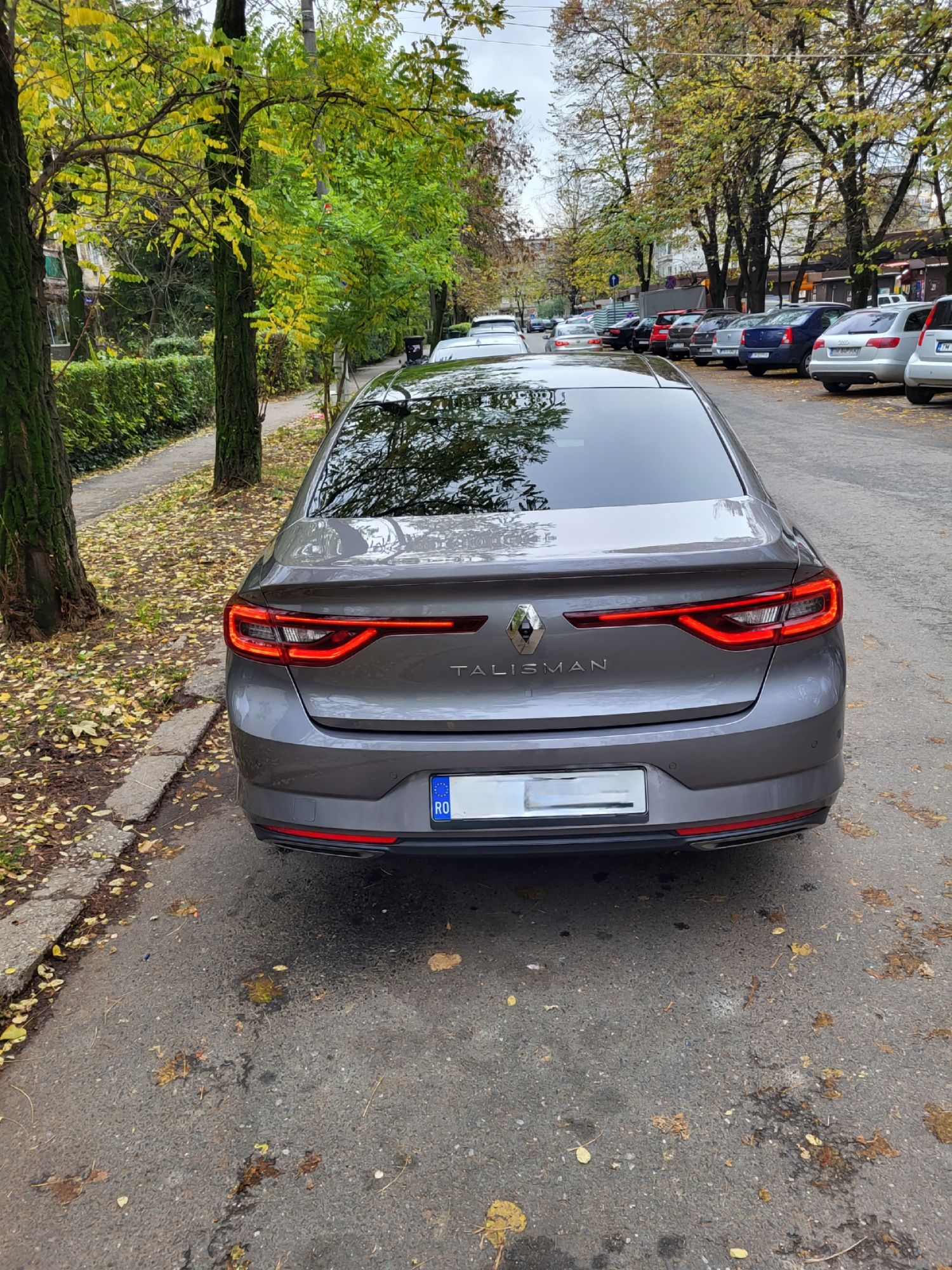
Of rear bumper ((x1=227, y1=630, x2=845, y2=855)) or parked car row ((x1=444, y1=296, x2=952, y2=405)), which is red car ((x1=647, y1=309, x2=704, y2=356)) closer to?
parked car row ((x1=444, y1=296, x2=952, y2=405))

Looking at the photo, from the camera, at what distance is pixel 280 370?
2517 centimetres

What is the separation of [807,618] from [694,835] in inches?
26.6

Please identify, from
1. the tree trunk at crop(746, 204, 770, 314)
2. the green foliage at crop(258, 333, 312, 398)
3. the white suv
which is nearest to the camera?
the white suv

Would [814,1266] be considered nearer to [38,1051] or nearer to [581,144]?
[38,1051]

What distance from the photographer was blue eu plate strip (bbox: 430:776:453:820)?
2721 mm

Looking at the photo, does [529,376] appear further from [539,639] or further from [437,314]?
[437,314]

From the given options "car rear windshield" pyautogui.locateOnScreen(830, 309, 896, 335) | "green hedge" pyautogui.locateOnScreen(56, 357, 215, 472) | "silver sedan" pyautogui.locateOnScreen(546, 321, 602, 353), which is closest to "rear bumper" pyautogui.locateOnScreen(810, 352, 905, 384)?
"car rear windshield" pyautogui.locateOnScreen(830, 309, 896, 335)

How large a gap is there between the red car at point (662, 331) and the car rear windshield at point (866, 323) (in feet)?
48.2

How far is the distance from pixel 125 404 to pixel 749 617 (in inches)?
588

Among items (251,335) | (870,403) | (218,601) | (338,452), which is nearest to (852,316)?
(870,403)

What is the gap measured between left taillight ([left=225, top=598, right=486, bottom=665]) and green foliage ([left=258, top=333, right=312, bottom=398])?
51.3 ft

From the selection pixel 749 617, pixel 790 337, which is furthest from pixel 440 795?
pixel 790 337

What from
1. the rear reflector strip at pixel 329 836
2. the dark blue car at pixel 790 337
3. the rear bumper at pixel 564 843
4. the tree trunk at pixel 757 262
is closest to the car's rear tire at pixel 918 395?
the dark blue car at pixel 790 337

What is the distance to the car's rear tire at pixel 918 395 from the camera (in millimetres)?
16578
